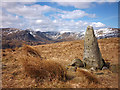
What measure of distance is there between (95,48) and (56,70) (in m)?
4.72

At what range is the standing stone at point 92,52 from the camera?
9.95 metres

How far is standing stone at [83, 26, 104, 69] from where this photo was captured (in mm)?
9945

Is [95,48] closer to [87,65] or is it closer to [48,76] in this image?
[87,65]

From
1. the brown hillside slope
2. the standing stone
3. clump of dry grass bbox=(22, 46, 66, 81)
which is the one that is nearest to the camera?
clump of dry grass bbox=(22, 46, 66, 81)

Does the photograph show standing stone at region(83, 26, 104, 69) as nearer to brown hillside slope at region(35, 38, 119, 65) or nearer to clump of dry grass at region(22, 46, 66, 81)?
brown hillside slope at region(35, 38, 119, 65)

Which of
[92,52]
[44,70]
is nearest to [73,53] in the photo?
[92,52]

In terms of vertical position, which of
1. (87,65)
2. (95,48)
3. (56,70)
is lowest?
(87,65)

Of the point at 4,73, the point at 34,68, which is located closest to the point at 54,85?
the point at 34,68

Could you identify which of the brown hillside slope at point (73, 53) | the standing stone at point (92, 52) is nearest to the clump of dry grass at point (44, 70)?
the standing stone at point (92, 52)

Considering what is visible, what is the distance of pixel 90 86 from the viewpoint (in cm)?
641

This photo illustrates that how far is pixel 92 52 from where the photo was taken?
32.8ft

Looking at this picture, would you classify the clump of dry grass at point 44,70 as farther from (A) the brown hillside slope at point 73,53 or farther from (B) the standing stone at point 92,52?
(A) the brown hillside slope at point 73,53

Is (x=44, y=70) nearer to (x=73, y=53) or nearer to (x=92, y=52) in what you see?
(x=92, y=52)

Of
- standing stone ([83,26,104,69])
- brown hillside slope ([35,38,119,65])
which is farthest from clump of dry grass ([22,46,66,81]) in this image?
brown hillside slope ([35,38,119,65])
